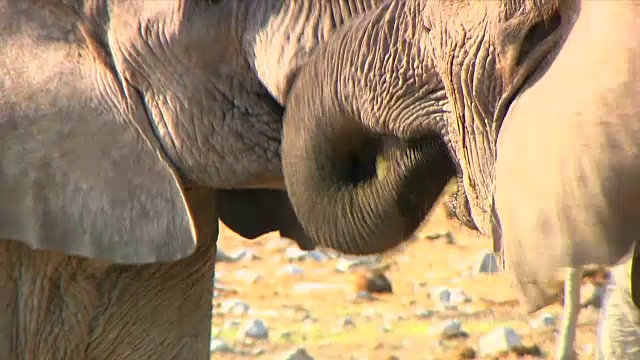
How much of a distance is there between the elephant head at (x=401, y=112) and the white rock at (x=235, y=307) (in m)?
4.01

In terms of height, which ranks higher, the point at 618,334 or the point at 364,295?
the point at 364,295

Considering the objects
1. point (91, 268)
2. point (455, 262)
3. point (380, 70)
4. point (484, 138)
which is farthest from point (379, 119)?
point (455, 262)

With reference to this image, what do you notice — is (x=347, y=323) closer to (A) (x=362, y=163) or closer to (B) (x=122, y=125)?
(B) (x=122, y=125)

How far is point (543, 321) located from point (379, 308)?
0.89m

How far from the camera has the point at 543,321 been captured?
7.02 metres

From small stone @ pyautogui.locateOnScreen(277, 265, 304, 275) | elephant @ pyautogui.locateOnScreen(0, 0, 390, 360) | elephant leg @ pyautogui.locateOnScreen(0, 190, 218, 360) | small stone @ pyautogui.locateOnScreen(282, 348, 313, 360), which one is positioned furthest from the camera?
small stone @ pyautogui.locateOnScreen(277, 265, 304, 275)

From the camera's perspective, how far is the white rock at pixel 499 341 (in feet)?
21.6

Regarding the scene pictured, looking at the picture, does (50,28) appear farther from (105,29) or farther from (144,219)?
(144,219)

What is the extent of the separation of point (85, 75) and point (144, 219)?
320mm

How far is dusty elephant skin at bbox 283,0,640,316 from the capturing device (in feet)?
8.31

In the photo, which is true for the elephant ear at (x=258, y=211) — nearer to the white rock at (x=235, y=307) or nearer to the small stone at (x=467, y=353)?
the small stone at (x=467, y=353)

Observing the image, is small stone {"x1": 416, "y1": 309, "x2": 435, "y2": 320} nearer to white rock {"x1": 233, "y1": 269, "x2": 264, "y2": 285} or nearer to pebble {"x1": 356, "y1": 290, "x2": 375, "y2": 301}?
pebble {"x1": 356, "y1": 290, "x2": 375, "y2": 301}

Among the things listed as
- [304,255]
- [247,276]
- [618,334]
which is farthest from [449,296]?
[618,334]

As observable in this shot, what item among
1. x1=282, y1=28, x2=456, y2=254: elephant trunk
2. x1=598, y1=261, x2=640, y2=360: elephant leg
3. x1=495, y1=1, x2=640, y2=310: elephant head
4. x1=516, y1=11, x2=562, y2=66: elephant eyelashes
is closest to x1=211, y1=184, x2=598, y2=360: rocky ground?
x1=598, y1=261, x2=640, y2=360: elephant leg
